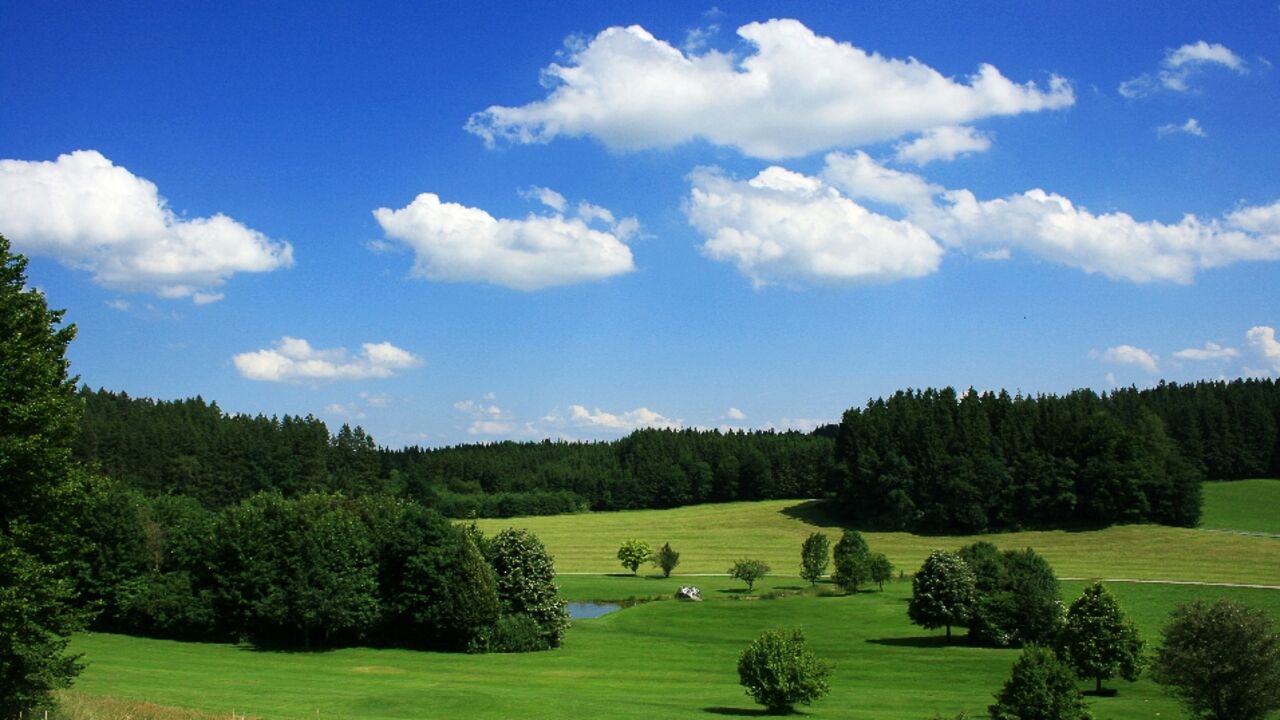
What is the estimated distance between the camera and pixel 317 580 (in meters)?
53.0

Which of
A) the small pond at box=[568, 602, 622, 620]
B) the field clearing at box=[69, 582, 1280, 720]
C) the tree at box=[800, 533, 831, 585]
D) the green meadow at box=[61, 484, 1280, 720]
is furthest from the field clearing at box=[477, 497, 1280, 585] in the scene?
the small pond at box=[568, 602, 622, 620]

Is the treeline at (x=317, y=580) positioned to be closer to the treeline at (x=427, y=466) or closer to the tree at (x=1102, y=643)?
the tree at (x=1102, y=643)

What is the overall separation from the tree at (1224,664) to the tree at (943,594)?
21.7m

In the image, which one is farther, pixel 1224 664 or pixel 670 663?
pixel 670 663

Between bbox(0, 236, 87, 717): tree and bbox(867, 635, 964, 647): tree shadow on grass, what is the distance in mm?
41615

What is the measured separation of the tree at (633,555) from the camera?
312 ft

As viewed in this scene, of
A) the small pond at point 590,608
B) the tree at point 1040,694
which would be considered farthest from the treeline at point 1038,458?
the tree at point 1040,694

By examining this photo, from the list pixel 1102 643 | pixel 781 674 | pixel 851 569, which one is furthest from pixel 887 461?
pixel 781 674

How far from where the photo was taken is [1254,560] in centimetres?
8200

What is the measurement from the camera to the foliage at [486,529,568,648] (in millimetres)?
54031

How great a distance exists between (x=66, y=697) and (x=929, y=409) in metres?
117

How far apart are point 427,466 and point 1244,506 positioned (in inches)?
5468

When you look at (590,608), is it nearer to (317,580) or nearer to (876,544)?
(317,580)

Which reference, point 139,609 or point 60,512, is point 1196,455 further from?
point 60,512
